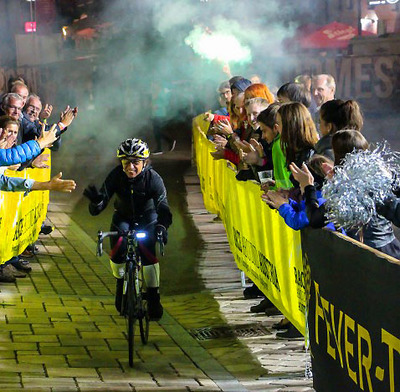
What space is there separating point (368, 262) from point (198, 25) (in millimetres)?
28405

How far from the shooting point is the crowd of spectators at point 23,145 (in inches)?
362

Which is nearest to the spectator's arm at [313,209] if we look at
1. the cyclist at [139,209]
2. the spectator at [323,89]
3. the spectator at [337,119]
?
the spectator at [337,119]

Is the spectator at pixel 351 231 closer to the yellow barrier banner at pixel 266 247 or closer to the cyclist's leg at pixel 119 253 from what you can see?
the yellow barrier banner at pixel 266 247

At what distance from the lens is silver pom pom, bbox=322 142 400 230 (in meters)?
6.07

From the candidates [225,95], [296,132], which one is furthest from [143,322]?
[225,95]

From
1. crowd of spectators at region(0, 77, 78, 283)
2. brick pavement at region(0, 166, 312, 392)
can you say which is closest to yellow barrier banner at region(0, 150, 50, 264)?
crowd of spectators at region(0, 77, 78, 283)

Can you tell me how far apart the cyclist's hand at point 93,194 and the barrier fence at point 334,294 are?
4.51 ft

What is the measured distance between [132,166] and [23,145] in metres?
1.00

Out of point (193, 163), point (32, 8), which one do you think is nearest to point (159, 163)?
point (193, 163)

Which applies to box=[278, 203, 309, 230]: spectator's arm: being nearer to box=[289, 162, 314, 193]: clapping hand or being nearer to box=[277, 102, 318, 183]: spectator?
box=[289, 162, 314, 193]: clapping hand

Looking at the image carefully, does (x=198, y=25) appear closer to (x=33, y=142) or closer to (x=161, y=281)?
(x=161, y=281)

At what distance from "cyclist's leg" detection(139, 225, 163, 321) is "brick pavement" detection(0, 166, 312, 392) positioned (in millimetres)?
227

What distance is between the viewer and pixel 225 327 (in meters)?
9.55

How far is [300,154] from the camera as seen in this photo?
822 centimetres
